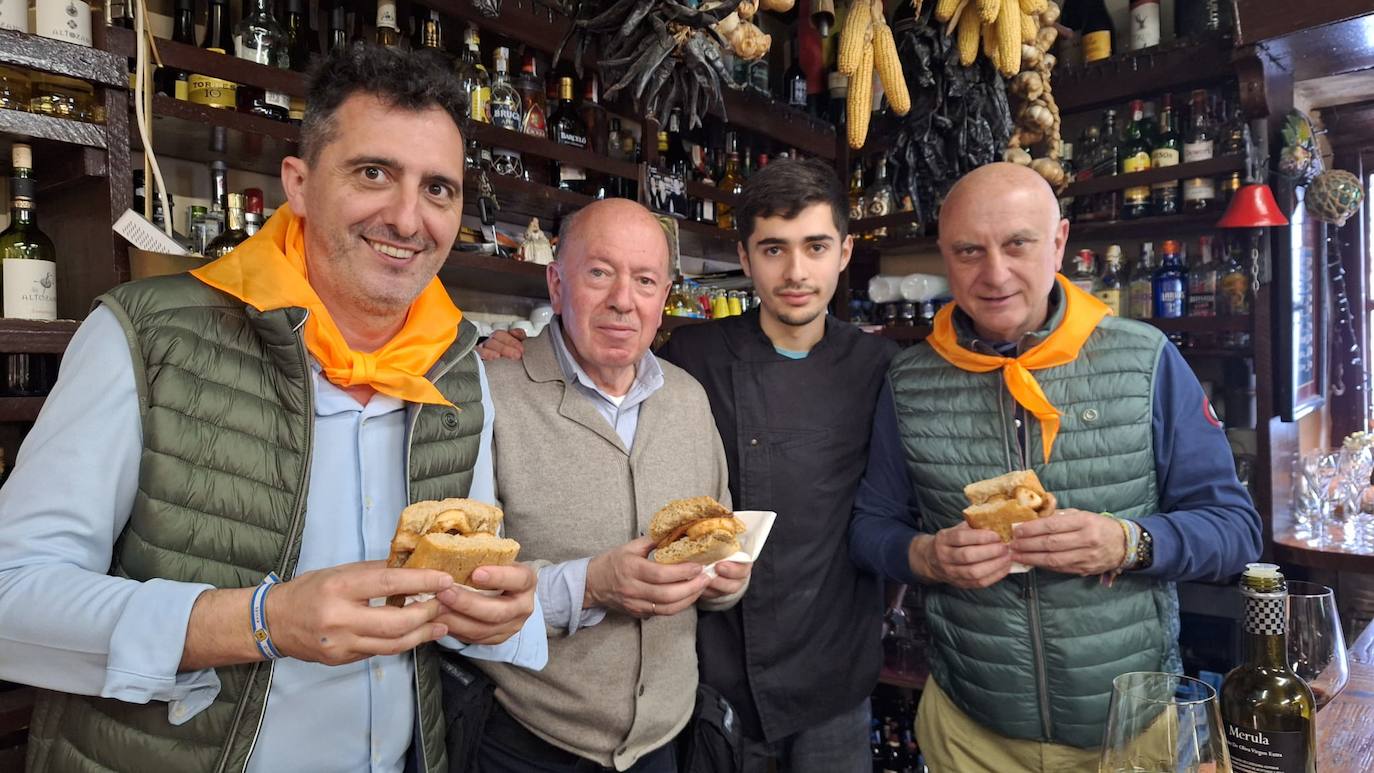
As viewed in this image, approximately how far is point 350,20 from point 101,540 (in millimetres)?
2032

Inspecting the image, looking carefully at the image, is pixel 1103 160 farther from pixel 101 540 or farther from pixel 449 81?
pixel 101 540

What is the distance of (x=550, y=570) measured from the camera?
1.66 metres

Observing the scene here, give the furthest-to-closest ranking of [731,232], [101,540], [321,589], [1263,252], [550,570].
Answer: [731,232], [1263,252], [550,570], [101,540], [321,589]

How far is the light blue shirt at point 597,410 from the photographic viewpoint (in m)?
1.63

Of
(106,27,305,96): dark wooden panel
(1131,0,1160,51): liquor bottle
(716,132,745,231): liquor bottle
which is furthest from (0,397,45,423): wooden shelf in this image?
(1131,0,1160,51): liquor bottle

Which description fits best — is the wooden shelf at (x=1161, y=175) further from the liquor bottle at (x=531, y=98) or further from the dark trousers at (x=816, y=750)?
the dark trousers at (x=816, y=750)

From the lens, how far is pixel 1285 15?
9.65ft

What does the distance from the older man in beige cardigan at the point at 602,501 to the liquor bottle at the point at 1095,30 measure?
9.61ft

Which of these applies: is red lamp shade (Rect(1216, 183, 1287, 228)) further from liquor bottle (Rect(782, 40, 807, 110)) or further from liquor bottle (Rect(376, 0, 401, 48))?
liquor bottle (Rect(376, 0, 401, 48))

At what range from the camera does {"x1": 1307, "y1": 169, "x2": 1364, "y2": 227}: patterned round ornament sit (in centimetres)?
335

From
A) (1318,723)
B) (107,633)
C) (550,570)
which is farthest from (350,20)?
(1318,723)

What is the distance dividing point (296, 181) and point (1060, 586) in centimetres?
178

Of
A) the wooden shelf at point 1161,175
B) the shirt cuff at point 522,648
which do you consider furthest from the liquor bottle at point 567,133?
the wooden shelf at point 1161,175

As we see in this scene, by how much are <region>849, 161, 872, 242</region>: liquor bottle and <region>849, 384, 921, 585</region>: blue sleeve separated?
2.27 m
